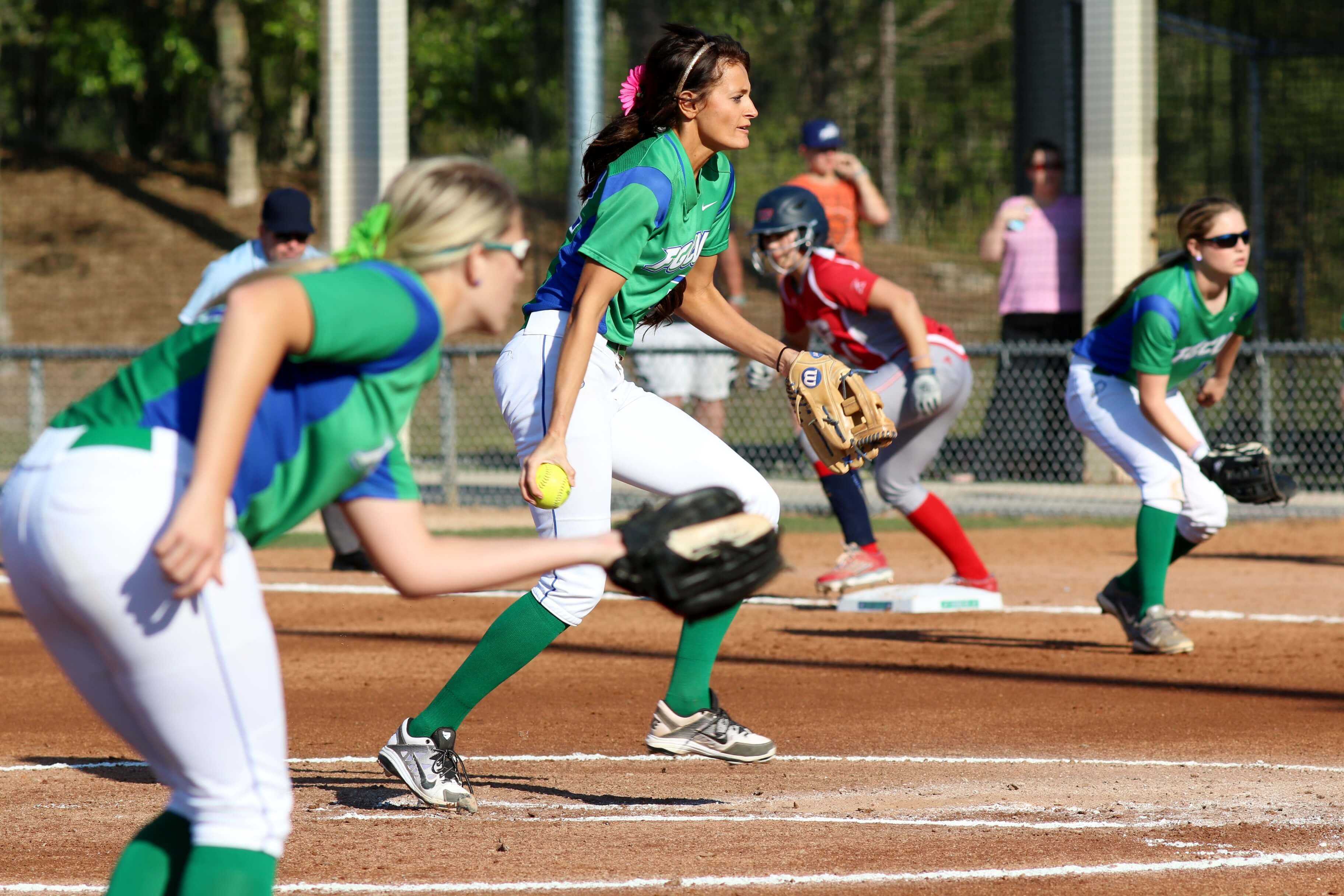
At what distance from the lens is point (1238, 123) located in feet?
54.9

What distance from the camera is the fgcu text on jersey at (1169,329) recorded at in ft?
21.9

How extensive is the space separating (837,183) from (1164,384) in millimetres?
5047

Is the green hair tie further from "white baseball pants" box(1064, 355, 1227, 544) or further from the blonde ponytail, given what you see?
"white baseball pants" box(1064, 355, 1227, 544)

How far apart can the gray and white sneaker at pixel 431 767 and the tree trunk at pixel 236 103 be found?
26.0 meters

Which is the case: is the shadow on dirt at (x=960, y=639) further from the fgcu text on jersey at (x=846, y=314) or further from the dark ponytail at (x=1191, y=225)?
the dark ponytail at (x=1191, y=225)

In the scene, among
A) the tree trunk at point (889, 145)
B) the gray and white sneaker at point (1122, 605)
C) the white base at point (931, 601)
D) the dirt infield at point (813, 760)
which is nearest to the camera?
the dirt infield at point (813, 760)

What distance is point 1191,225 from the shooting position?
674 cm

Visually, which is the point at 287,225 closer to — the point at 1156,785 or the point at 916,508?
the point at 916,508

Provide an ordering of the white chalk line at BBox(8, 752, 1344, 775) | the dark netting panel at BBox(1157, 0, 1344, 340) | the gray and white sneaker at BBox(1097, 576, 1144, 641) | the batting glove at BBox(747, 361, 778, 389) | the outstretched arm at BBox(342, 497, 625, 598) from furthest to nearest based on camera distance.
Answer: the dark netting panel at BBox(1157, 0, 1344, 340), the batting glove at BBox(747, 361, 778, 389), the gray and white sneaker at BBox(1097, 576, 1144, 641), the white chalk line at BBox(8, 752, 1344, 775), the outstretched arm at BBox(342, 497, 625, 598)

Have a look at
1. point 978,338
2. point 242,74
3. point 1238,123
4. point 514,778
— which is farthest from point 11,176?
point 514,778

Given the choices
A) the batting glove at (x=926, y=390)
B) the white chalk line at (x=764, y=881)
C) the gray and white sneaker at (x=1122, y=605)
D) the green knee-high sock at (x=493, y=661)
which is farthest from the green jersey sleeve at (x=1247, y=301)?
the green knee-high sock at (x=493, y=661)

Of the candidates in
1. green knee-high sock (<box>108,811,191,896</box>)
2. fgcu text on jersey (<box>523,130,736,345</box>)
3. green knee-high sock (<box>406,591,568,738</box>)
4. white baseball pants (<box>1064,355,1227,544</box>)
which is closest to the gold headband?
fgcu text on jersey (<box>523,130,736,345</box>)

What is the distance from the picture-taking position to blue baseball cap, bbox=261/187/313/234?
8.23 m

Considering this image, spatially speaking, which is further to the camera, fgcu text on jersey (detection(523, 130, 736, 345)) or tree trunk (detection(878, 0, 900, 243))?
tree trunk (detection(878, 0, 900, 243))
